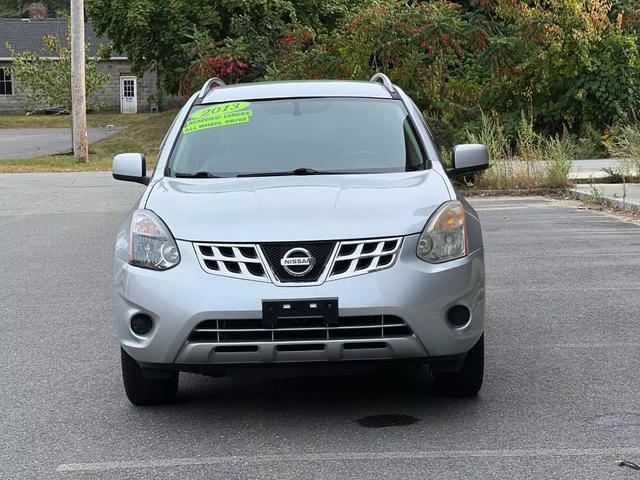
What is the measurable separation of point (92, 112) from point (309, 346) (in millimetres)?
65046

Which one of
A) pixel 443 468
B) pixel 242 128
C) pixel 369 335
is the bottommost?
pixel 443 468

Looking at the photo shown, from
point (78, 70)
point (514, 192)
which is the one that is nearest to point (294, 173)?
point (514, 192)

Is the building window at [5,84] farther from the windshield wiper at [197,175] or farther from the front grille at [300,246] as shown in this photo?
the front grille at [300,246]

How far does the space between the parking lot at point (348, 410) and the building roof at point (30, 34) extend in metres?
62.4

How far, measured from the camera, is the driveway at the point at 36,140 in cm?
3941

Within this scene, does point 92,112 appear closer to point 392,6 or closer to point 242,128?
point 392,6

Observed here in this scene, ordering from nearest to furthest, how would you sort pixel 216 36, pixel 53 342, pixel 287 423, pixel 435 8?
pixel 287 423 < pixel 53 342 < pixel 435 8 < pixel 216 36

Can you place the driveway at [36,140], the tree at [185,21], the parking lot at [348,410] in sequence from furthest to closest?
the tree at [185,21], the driveway at [36,140], the parking lot at [348,410]

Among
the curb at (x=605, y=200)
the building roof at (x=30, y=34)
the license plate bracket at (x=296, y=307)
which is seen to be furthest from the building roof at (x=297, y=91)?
the building roof at (x=30, y=34)

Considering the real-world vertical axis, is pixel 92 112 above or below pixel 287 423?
below

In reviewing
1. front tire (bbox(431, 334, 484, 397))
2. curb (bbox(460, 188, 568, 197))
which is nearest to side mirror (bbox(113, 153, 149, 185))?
front tire (bbox(431, 334, 484, 397))

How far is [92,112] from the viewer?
68.8 metres

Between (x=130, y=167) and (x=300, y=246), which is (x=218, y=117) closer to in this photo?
(x=130, y=167)

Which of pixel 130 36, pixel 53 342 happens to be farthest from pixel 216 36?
pixel 53 342
